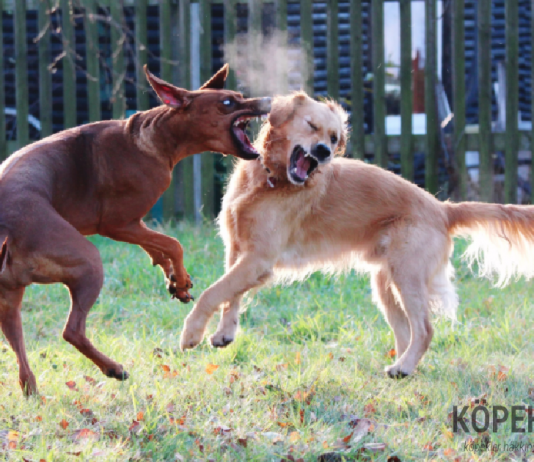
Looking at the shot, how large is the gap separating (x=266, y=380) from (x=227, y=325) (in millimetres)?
455

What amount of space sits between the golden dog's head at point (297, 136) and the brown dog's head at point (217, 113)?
0.60 meters

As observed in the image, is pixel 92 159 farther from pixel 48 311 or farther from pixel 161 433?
pixel 48 311

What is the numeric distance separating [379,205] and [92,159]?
1779 mm

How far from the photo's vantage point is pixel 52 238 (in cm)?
313

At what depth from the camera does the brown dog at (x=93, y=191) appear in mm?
3145

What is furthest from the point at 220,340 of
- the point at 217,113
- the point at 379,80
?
the point at 379,80

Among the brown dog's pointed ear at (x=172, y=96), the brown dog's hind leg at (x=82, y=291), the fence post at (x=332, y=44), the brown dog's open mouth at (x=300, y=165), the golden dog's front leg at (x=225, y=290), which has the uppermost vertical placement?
the fence post at (x=332, y=44)

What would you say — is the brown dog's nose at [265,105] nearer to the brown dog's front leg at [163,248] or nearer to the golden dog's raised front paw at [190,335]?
the brown dog's front leg at [163,248]

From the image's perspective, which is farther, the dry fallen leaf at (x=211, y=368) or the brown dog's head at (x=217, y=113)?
the dry fallen leaf at (x=211, y=368)

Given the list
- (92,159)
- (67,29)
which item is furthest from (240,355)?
(67,29)

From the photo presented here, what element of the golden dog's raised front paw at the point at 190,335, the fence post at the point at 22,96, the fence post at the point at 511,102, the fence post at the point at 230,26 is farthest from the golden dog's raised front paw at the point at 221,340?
the fence post at the point at 22,96

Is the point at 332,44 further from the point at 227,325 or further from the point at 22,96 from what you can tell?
the point at 227,325

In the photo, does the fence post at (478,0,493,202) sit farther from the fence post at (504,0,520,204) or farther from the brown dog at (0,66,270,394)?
the brown dog at (0,66,270,394)

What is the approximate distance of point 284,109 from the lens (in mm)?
4293
